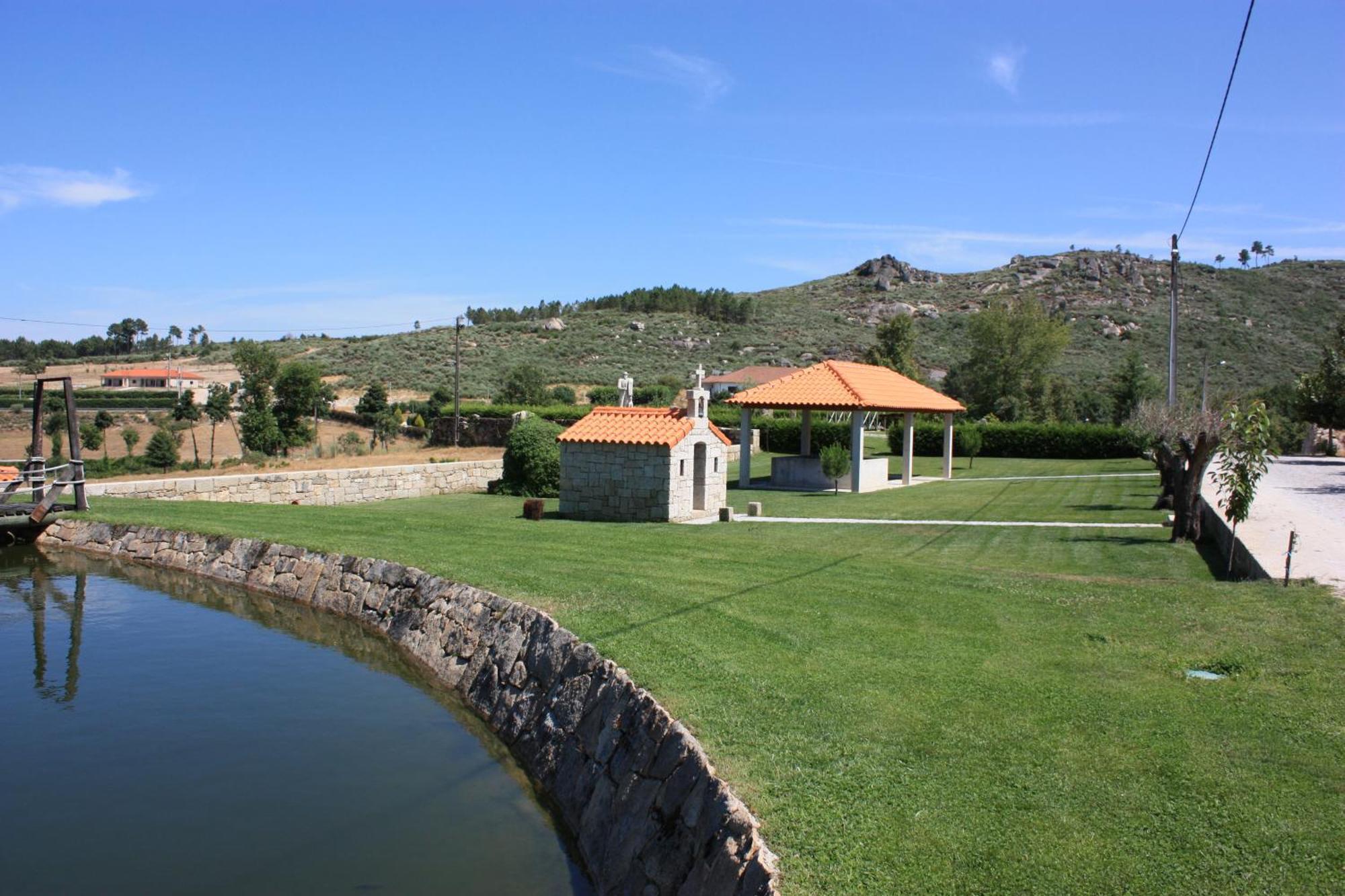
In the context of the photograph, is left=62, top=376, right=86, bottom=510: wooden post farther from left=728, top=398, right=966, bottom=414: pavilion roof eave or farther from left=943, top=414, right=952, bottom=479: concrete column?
left=943, top=414, right=952, bottom=479: concrete column

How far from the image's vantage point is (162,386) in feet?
250

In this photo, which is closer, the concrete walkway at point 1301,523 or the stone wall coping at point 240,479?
the concrete walkway at point 1301,523

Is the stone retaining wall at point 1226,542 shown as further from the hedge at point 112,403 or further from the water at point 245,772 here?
the hedge at point 112,403

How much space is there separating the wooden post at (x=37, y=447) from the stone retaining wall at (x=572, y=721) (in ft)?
21.3

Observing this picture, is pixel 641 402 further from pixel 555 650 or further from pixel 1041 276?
pixel 1041 276

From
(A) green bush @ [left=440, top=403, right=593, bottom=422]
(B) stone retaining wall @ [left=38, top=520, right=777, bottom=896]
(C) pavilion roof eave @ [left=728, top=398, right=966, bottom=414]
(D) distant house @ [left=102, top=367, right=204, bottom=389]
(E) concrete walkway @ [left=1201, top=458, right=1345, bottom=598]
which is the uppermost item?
(D) distant house @ [left=102, top=367, right=204, bottom=389]

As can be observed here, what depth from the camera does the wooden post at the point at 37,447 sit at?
20.1m

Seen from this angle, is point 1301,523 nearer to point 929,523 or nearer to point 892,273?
point 929,523

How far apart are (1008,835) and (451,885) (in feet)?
13.0

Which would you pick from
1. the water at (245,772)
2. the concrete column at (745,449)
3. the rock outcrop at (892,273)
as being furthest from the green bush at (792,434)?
the rock outcrop at (892,273)

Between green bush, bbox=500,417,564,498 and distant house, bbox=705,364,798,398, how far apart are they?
37.3 m

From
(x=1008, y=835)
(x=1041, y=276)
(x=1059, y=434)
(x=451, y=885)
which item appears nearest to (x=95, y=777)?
(x=451, y=885)

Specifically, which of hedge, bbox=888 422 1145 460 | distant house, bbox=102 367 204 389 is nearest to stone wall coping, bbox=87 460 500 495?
hedge, bbox=888 422 1145 460

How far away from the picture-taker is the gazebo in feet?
92.9
